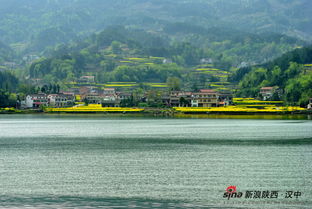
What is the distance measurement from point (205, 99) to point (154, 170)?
3829 inches

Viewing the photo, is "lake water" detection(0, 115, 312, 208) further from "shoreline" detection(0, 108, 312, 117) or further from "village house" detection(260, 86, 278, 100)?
"village house" detection(260, 86, 278, 100)

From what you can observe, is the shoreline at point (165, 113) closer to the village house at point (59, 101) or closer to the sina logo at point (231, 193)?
the village house at point (59, 101)

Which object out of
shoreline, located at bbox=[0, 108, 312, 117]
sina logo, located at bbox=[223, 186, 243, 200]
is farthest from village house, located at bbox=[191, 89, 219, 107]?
sina logo, located at bbox=[223, 186, 243, 200]

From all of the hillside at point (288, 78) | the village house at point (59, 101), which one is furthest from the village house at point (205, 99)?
the village house at point (59, 101)

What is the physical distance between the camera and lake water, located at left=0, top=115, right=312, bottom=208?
31.2 m

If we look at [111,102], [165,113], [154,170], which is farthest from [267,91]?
[154,170]

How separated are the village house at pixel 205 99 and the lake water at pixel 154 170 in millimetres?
69938

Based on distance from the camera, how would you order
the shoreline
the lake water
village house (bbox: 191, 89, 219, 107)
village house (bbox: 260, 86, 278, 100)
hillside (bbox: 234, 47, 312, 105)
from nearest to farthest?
the lake water → the shoreline → hillside (bbox: 234, 47, 312, 105) → village house (bbox: 191, 89, 219, 107) → village house (bbox: 260, 86, 278, 100)

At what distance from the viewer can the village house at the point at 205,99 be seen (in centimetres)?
13688

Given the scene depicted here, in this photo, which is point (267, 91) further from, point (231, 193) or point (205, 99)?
point (231, 193)

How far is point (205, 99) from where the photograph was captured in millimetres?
137000

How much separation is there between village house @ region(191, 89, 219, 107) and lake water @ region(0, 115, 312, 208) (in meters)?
69.9

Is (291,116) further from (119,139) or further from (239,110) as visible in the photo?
(119,139)

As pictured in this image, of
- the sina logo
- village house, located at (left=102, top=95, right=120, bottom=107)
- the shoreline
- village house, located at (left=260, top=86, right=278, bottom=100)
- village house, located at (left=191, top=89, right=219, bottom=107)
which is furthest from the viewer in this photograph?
village house, located at (left=260, top=86, right=278, bottom=100)
